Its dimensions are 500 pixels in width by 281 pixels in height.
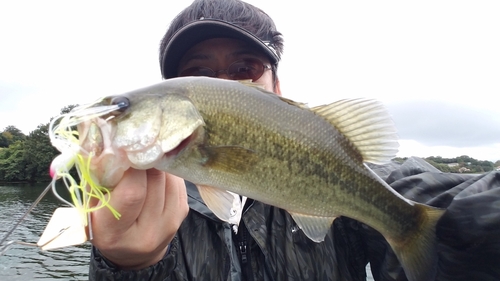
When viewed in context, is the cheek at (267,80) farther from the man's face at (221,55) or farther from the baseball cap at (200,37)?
the baseball cap at (200,37)

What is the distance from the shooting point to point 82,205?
1.79m

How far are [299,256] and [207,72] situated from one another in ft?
6.29

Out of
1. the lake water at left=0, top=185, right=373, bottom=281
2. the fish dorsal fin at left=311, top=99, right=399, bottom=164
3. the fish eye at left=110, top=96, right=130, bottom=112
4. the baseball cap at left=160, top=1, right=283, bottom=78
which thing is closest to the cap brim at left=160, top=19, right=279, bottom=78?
the baseball cap at left=160, top=1, right=283, bottom=78

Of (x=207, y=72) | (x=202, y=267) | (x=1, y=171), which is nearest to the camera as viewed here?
(x=202, y=267)

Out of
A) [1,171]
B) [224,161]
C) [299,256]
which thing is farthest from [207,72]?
[1,171]

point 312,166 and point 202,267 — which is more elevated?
point 312,166

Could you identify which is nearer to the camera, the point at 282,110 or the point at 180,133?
the point at 180,133

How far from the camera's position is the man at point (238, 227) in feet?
6.53

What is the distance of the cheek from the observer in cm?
333

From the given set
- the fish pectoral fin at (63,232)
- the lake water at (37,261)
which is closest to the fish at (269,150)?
the fish pectoral fin at (63,232)

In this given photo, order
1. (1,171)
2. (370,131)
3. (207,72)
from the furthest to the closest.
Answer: (1,171), (207,72), (370,131)

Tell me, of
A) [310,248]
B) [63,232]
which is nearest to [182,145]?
[63,232]

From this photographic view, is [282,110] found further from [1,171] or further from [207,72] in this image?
[1,171]

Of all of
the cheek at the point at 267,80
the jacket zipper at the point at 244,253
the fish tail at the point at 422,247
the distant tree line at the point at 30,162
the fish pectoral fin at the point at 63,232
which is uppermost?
the cheek at the point at 267,80
